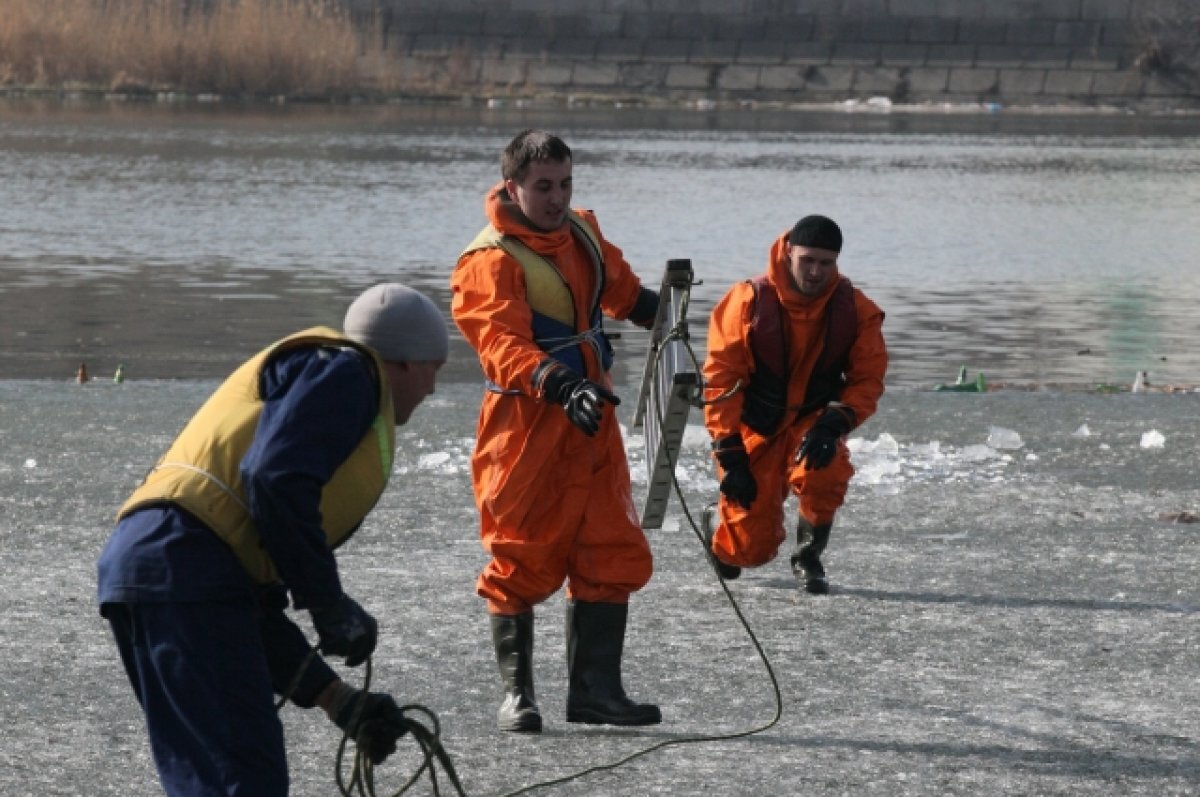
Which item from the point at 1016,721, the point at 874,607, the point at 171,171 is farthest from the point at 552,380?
the point at 171,171

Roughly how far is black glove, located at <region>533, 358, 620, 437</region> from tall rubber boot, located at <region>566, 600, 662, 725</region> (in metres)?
0.56

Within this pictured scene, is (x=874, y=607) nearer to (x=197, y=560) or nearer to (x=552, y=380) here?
(x=552, y=380)

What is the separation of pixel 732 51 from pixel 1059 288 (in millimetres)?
32379

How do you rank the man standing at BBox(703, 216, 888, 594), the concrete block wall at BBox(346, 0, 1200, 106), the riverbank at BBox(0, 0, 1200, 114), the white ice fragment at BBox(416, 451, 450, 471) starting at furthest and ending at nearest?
the concrete block wall at BBox(346, 0, 1200, 106)
the riverbank at BBox(0, 0, 1200, 114)
the white ice fragment at BBox(416, 451, 450, 471)
the man standing at BBox(703, 216, 888, 594)

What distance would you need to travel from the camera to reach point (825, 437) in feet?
22.8

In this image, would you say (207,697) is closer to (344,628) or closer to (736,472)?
(344,628)

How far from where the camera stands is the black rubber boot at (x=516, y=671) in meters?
5.58

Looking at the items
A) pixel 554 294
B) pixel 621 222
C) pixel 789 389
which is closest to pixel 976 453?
pixel 789 389

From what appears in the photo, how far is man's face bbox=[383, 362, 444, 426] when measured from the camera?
A: 4172 millimetres

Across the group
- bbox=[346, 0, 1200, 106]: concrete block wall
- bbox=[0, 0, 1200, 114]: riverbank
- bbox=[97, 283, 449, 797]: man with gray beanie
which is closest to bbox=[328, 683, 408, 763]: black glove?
bbox=[97, 283, 449, 797]: man with gray beanie

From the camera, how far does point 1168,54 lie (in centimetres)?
4847

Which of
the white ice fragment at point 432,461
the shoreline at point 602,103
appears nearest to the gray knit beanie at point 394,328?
the white ice fragment at point 432,461

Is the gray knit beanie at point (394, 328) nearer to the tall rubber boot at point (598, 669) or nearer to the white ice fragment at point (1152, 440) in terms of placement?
the tall rubber boot at point (598, 669)

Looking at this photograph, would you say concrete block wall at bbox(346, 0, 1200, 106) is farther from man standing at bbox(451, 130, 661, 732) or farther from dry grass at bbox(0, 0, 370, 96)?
man standing at bbox(451, 130, 661, 732)
